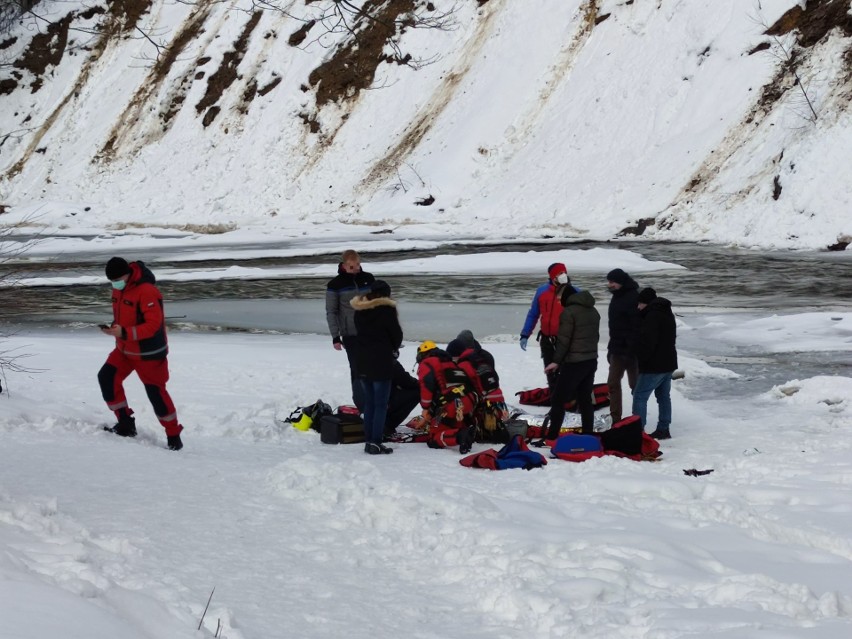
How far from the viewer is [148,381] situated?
713 centimetres

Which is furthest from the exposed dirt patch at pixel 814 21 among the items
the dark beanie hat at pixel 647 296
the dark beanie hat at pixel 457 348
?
the dark beanie hat at pixel 457 348

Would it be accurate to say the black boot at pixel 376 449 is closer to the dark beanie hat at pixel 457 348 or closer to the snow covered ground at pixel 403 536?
the snow covered ground at pixel 403 536

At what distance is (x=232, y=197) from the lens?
157 ft

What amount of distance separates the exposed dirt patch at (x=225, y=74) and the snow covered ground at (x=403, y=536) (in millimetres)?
48049

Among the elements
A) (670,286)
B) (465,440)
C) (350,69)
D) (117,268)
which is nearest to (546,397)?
(465,440)

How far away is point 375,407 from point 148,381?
178cm

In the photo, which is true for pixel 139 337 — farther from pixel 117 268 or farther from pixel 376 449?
pixel 376 449

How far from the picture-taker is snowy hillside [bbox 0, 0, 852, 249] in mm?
30188

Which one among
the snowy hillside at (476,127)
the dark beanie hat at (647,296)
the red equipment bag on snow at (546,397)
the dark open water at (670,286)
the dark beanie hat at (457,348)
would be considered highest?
the snowy hillside at (476,127)

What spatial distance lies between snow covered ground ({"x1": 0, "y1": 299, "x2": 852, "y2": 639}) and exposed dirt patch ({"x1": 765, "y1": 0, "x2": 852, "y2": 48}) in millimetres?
27748

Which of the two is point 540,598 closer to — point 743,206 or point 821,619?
point 821,619

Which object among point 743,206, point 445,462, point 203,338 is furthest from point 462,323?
point 743,206

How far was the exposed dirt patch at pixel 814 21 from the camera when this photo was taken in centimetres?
3212

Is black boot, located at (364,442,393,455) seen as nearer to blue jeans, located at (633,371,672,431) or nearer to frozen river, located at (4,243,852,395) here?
blue jeans, located at (633,371,672,431)
